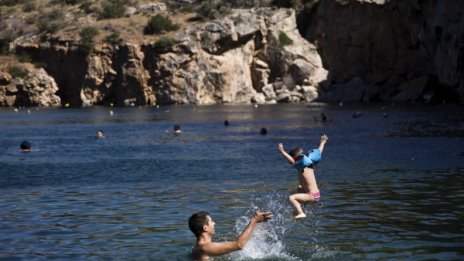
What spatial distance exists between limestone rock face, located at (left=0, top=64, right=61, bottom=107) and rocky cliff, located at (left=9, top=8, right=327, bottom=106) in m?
2.95

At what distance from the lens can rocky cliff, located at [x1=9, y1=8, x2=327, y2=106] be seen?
101062 mm

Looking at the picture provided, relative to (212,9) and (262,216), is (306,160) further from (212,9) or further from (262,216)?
(212,9)

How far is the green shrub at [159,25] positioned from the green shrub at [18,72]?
1809cm

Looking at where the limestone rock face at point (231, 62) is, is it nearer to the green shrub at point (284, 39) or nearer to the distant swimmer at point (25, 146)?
the green shrub at point (284, 39)

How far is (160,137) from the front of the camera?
4594 cm

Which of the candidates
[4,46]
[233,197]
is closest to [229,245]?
[233,197]

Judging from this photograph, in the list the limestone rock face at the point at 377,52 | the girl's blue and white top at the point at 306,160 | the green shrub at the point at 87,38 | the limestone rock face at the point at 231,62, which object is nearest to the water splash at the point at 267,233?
the girl's blue and white top at the point at 306,160

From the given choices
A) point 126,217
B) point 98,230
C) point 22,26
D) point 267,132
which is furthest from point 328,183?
point 22,26

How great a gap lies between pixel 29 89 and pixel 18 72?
2804mm

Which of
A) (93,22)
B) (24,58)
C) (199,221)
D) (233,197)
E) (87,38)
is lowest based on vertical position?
(233,197)

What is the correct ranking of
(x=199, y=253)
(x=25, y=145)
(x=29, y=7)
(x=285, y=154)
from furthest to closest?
1. (x=29, y=7)
2. (x=25, y=145)
3. (x=285, y=154)
4. (x=199, y=253)

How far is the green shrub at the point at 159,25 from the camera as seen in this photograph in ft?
343

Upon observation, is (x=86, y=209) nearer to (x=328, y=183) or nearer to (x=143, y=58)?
(x=328, y=183)

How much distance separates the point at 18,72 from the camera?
101688mm
